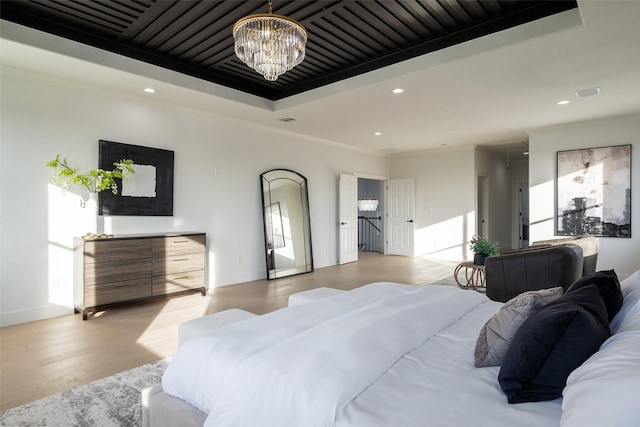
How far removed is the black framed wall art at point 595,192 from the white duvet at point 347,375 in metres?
5.35

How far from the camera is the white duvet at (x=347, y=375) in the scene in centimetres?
110

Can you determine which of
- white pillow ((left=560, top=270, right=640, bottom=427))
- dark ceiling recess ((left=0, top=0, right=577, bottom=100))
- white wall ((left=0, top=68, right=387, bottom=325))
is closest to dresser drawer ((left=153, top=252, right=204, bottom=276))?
white wall ((left=0, top=68, right=387, bottom=325))

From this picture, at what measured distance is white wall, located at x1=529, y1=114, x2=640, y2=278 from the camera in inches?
218

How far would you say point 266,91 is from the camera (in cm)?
527

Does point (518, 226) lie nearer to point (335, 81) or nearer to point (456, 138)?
point (456, 138)

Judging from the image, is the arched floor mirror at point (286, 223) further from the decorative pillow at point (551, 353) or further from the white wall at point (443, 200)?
the decorative pillow at point (551, 353)

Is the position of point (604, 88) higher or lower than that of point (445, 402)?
higher

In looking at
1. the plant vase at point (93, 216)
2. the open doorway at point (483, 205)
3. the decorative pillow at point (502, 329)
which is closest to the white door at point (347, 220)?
the open doorway at point (483, 205)

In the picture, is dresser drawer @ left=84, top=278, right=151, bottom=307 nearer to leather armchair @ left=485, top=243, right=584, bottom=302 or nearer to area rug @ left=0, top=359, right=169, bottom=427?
area rug @ left=0, top=359, right=169, bottom=427

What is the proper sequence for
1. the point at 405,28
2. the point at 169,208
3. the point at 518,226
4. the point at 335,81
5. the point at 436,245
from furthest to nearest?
1. the point at 518,226
2. the point at 436,245
3. the point at 169,208
4. the point at 335,81
5. the point at 405,28

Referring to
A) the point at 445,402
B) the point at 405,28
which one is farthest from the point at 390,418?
the point at 405,28

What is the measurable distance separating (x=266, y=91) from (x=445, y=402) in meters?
4.93

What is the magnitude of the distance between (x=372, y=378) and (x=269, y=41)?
7.81ft

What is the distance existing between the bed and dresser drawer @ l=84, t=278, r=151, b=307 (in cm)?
281
